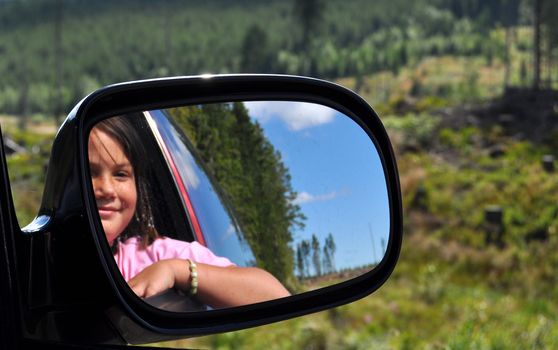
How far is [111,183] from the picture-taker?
25.0 inches

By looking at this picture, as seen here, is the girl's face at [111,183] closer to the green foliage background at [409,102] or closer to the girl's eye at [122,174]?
the girl's eye at [122,174]

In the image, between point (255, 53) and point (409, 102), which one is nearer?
point (409, 102)

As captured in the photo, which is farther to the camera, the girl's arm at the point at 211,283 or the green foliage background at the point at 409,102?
the green foliage background at the point at 409,102

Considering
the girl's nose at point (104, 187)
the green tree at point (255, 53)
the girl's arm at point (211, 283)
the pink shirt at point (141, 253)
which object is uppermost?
the green tree at point (255, 53)

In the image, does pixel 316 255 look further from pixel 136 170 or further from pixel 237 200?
pixel 136 170

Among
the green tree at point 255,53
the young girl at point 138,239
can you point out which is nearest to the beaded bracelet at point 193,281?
the young girl at point 138,239

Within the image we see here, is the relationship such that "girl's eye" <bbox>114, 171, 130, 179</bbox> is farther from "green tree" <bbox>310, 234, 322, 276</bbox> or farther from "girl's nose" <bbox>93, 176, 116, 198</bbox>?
"green tree" <bbox>310, 234, 322, 276</bbox>

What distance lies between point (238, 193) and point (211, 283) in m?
0.16

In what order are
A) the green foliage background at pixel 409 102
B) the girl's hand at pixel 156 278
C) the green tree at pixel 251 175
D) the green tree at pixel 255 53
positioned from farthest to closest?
1. the green tree at pixel 255 53
2. the green foliage background at pixel 409 102
3. the green tree at pixel 251 175
4. the girl's hand at pixel 156 278

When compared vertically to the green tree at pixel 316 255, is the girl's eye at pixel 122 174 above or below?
above

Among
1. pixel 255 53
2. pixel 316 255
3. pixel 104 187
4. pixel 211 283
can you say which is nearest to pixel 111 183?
pixel 104 187

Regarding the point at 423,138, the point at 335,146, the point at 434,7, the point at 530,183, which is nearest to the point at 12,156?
the point at 423,138

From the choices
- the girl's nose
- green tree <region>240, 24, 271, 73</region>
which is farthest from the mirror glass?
green tree <region>240, 24, 271, 73</region>

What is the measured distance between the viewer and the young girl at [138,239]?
0.63 meters
